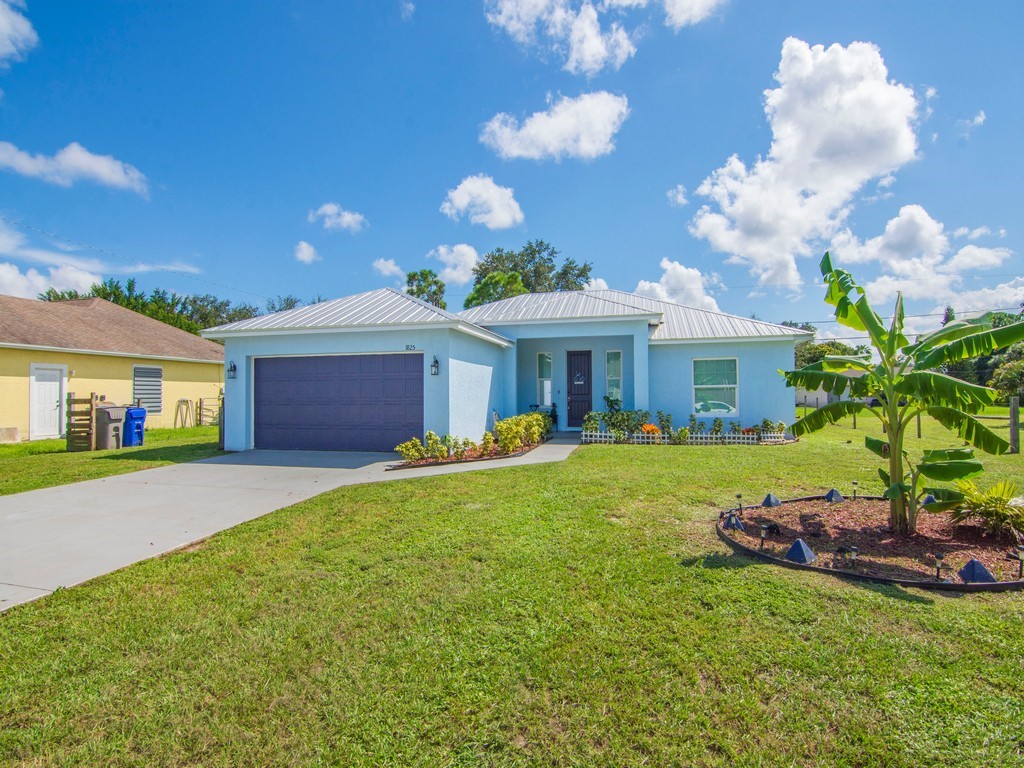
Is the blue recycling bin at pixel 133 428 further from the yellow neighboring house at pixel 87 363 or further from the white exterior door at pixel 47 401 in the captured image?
the white exterior door at pixel 47 401

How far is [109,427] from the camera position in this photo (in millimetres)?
13703

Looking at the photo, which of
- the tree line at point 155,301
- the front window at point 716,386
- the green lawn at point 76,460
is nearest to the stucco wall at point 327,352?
the green lawn at point 76,460

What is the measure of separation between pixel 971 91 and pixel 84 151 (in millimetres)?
27031

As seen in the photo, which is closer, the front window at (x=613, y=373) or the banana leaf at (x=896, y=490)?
the banana leaf at (x=896, y=490)

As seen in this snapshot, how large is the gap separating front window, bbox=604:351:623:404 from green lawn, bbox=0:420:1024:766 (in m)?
10.9

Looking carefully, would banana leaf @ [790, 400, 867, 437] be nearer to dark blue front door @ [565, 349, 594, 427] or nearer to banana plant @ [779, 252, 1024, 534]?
banana plant @ [779, 252, 1024, 534]

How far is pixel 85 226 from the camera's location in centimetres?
2267

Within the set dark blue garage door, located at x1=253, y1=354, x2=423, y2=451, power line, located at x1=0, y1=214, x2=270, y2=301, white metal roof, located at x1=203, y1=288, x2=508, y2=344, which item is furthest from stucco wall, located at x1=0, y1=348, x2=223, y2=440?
dark blue garage door, located at x1=253, y1=354, x2=423, y2=451

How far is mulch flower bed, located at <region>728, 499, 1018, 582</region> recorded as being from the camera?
429 centimetres

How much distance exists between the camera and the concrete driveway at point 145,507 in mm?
4648

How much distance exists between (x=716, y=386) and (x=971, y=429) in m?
10.1

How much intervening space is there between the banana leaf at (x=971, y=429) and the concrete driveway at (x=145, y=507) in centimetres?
672

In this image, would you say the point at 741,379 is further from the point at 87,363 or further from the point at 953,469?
the point at 87,363

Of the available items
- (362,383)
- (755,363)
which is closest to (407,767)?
(362,383)
